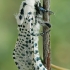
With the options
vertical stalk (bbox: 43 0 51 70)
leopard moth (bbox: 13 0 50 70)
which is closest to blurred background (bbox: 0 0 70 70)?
leopard moth (bbox: 13 0 50 70)

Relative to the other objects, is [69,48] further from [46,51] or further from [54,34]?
[46,51]

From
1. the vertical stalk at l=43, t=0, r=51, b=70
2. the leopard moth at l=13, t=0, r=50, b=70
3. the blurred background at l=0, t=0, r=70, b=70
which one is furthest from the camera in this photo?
the blurred background at l=0, t=0, r=70, b=70

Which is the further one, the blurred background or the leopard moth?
the blurred background

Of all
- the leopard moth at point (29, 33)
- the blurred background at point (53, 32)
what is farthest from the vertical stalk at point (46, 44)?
the blurred background at point (53, 32)

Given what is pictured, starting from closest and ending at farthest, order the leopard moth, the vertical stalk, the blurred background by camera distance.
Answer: the vertical stalk
the leopard moth
the blurred background

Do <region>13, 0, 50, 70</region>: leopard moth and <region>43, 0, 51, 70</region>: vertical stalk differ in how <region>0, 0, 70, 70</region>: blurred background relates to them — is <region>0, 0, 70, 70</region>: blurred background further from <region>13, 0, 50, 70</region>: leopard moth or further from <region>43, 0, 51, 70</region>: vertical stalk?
<region>43, 0, 51, 70</region>: vertical stalk

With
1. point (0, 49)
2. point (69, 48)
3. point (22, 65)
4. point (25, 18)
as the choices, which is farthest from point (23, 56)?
point (69, 48)

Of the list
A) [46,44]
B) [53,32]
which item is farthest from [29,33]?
[53,32]
